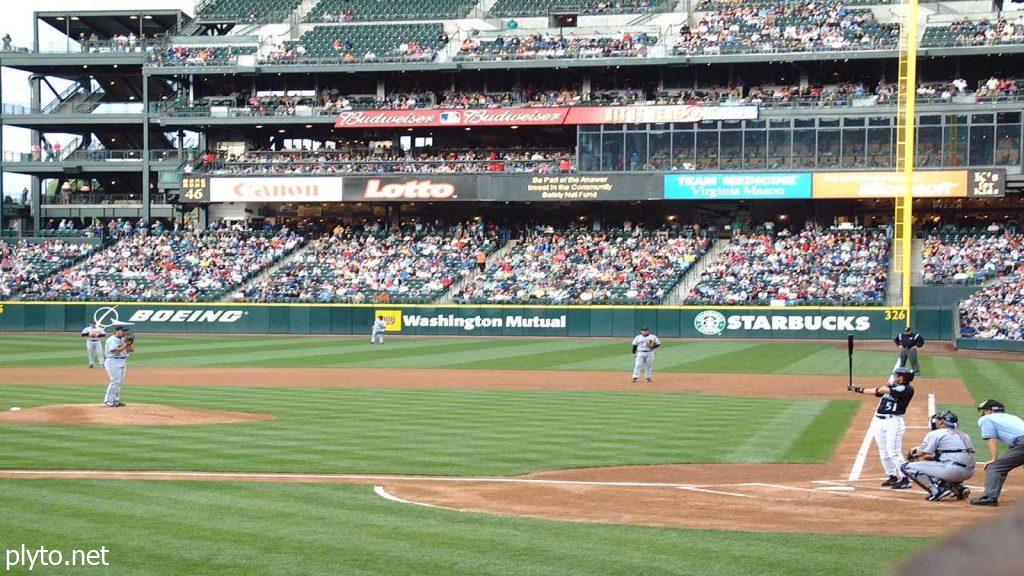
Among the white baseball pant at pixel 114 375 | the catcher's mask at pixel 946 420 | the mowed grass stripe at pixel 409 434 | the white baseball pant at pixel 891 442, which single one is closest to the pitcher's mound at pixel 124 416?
the white baseball pant at pixel 114 375

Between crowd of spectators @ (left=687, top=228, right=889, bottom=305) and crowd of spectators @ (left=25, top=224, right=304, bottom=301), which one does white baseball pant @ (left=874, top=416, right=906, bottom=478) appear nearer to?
crowd of spectators @ (left=687, top=228, right=889, bottom=305)

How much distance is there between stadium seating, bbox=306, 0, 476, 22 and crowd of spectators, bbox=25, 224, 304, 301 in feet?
47.0

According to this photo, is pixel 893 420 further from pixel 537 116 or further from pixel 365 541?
pixel 537 116

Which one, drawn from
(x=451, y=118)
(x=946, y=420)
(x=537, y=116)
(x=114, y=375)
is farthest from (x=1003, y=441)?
(x=451, y=118)

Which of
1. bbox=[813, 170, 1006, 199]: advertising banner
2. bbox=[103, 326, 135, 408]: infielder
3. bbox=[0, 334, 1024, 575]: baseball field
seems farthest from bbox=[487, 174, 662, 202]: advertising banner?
bbox=[103, 326, 135, 408]: infielder

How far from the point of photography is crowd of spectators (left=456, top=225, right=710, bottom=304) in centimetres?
5319

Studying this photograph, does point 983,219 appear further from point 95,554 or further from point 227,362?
point 95,554

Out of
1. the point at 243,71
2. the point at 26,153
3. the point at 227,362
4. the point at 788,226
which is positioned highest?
the point at 243,71

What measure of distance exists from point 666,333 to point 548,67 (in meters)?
18.8

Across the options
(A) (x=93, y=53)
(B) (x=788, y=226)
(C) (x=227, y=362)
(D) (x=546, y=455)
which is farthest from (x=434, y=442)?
(A) (x=93, y=53)

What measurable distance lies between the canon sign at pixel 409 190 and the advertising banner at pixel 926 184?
770 inches

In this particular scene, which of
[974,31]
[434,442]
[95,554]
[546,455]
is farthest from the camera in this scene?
[974,31]

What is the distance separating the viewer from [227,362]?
126ft

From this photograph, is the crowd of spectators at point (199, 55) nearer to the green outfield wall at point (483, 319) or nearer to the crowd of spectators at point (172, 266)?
the crowd of spectators at point (172, 266)
